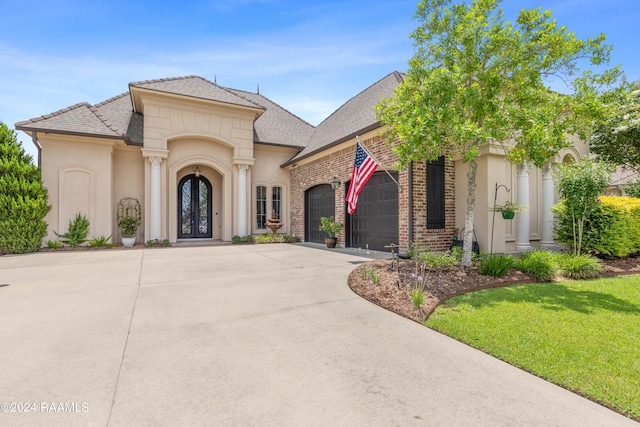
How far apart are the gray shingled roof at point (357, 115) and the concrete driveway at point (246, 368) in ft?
21.5

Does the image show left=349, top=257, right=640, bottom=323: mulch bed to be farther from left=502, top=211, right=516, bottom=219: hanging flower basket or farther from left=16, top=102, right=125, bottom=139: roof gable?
left=16, top=102, right=125, bottom=139: roof gable

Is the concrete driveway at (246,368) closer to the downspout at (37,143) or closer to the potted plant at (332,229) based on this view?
the potted plant at (332,229)

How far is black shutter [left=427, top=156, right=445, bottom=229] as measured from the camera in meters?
8.48

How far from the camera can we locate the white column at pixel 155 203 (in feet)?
41.5

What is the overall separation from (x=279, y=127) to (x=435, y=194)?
35.8 ft

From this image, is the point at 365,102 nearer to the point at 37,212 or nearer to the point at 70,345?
the point at 70,345

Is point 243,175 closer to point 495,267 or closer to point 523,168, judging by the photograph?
point 523,168

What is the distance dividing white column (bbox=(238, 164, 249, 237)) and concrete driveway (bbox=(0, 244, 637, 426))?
9078 mm

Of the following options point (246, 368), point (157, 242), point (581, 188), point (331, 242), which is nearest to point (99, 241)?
point (157, 242)

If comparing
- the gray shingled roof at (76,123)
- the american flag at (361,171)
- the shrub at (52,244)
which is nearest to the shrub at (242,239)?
the gray shingled roof at (76,123)

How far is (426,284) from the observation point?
5.45m

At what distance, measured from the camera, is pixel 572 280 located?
6.42m

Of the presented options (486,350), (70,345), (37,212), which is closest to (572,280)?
(486,350)

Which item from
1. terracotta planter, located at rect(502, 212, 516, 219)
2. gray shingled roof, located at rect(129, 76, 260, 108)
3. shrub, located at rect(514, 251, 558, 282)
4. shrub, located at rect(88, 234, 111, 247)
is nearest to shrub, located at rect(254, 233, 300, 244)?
shrub, located at rect(88, 234, 111, 247)
